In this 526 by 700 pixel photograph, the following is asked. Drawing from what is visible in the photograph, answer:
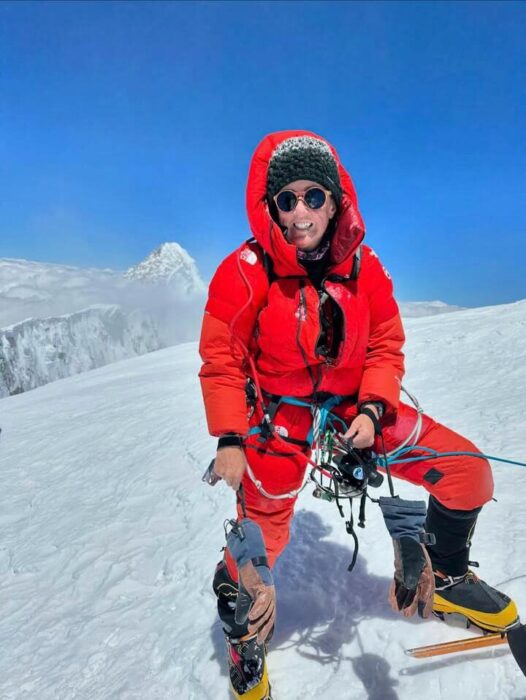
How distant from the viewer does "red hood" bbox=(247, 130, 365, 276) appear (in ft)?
8.45

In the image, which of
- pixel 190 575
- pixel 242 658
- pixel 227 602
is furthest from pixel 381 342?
pixel 190 575

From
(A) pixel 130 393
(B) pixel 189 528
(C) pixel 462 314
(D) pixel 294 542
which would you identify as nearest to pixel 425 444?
(D) pixel 294 542

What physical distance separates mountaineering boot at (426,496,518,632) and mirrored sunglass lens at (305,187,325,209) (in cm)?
201

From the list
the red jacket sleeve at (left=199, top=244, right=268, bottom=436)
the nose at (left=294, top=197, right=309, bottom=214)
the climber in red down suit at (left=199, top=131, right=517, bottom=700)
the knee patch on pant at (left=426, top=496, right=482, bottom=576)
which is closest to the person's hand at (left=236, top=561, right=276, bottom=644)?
the climber in red down suit at (left=199, top=131, right=517, bottom=700)

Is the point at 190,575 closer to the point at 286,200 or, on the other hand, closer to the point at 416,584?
the point at 416,584

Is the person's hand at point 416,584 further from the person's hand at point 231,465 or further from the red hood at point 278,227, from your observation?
the red hood at point 278,227

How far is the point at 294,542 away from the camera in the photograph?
4.30 m

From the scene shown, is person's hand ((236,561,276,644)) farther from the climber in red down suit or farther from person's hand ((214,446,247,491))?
person's hand ((214,446,247,491))

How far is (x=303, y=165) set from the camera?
2715 millimetres

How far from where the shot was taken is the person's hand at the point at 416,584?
7.84 feet

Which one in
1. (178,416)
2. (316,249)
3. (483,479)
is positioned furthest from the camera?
(178,416)

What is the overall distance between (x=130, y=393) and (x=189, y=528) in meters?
8.23

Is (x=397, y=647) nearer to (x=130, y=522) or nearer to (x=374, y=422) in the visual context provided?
(x=374, y=422)

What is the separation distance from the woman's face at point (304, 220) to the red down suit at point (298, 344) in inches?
4.2
